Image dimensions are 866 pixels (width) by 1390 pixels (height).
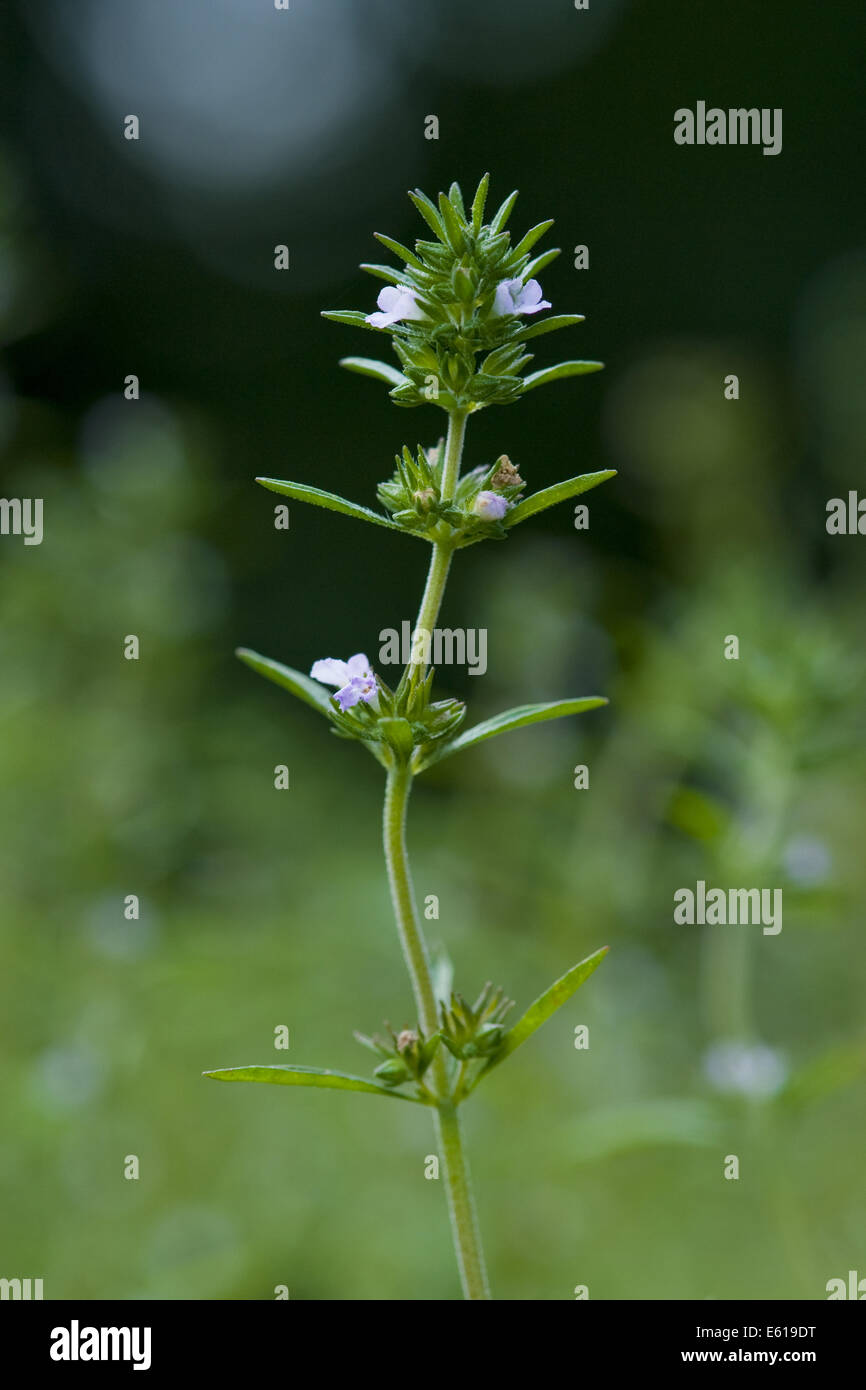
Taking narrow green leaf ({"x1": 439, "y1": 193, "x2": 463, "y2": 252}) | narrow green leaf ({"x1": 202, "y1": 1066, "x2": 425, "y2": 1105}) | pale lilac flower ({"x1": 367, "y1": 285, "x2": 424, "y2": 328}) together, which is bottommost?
narrow green leaf ({"x1": 202, "y1": 1066, "x2": 425, "y2": 1105})

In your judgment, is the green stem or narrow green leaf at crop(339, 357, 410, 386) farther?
narrow green leaf at crop(339, 357, 410, 386)

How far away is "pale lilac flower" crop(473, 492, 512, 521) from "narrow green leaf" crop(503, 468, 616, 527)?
2cm

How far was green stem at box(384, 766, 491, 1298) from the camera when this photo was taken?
1.06 meters

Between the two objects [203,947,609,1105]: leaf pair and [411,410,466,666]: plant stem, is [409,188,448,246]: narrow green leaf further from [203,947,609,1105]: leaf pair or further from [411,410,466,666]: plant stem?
[203,947,609,1105]: leaf pair

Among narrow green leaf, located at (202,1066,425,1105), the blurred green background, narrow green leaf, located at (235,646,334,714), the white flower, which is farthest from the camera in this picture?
the blurred green background

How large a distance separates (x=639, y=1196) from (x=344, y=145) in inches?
299

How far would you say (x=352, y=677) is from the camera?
1.17m

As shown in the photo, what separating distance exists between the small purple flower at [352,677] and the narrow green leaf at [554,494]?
19 cm

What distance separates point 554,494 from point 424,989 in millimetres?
458

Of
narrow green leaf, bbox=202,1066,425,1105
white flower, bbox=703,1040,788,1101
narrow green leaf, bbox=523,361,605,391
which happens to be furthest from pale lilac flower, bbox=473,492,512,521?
white flower, bbox=703,1040,788,1101

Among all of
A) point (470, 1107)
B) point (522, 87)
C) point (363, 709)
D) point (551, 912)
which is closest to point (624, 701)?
point (551, 912)

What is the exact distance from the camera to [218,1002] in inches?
142

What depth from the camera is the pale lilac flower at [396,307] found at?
1140 mm

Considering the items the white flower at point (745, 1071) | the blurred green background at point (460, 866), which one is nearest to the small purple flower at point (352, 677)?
the blurred green background at point (460, 866)
